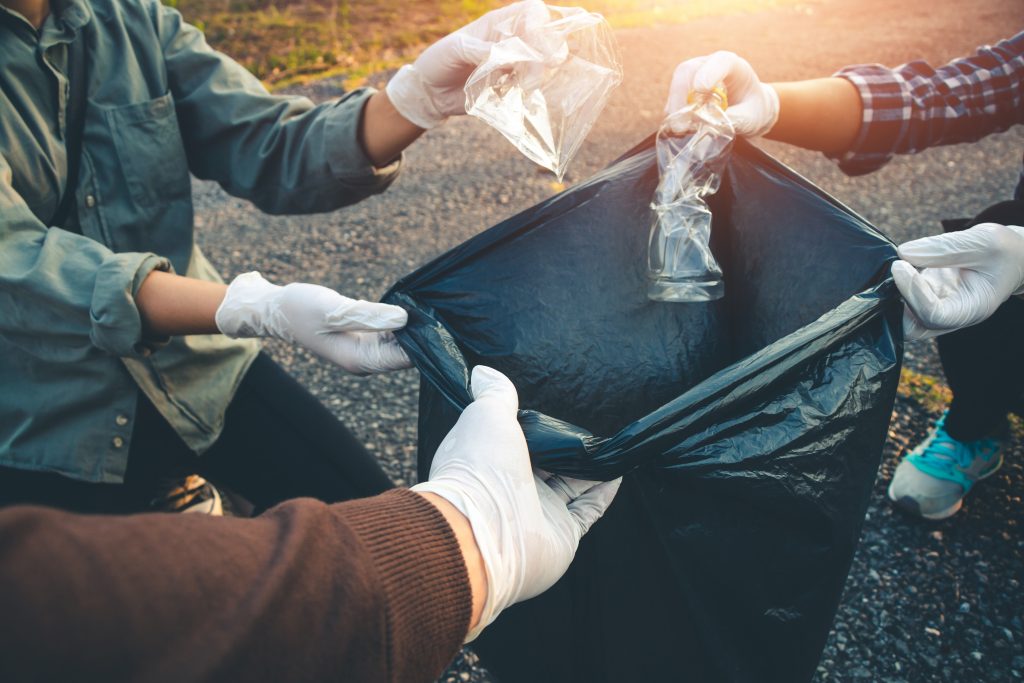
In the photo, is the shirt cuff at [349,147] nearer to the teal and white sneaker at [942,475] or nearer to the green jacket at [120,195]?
the green jacket at [120,195]

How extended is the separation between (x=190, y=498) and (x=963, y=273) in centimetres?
154

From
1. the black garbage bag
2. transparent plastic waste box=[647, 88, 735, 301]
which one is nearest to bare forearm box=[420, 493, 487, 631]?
the black garbage bag

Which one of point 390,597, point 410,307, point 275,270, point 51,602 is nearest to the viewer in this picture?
point 51,602

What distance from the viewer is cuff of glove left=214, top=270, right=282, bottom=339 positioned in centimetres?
114

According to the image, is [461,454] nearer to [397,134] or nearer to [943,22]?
[397,134]

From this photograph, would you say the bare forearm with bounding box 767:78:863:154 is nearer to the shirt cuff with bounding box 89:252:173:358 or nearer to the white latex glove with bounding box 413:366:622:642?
the white latex glove with bounding box 413:366:622:642

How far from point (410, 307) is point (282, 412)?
0.52 meters

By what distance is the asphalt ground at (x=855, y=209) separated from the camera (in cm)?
125

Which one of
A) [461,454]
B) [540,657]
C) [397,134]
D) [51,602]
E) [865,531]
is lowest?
[865,531]

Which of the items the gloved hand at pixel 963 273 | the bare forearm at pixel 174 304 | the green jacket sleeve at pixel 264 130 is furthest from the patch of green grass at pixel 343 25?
the gloved hand at pixel 963 273

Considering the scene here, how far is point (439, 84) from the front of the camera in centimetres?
130

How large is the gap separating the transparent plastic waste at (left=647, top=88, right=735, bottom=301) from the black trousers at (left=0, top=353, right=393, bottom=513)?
729 mm

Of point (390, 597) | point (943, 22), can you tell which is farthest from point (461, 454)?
point (943, 22)

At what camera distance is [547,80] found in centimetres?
109
